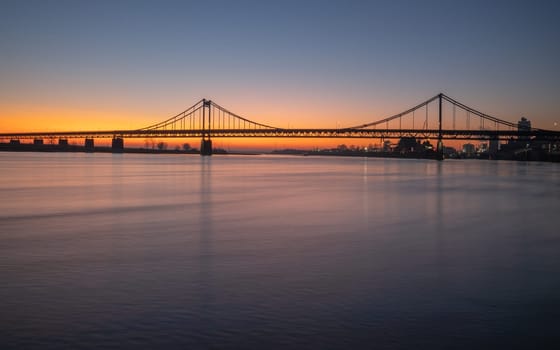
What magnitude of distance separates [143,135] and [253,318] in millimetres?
105088

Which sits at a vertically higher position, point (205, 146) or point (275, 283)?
point (205, 146)

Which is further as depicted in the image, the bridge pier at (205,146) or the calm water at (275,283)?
the bridge pier at (205,146)

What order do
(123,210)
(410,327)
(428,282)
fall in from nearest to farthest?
(410,327) → (428,282) → (123,210)

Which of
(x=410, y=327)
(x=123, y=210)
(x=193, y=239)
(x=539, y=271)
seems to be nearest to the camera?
(x=410, y=327)

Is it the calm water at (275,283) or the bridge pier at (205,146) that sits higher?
the bridge pier at (205,146)

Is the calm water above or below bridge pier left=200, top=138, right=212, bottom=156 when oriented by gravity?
below

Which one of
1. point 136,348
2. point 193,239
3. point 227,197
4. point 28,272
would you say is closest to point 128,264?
point 28,272

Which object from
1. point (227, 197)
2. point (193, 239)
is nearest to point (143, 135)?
point (227, 197)

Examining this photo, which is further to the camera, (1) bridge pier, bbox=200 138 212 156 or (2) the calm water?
(1) bridge pier, bbox=200 138 212 156

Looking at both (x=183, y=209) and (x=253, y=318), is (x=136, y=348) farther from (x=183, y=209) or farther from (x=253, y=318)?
(x=183, y=209)

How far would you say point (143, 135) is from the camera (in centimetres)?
10675

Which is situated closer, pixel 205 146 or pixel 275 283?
pixel 275 283

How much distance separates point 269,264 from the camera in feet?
27.0

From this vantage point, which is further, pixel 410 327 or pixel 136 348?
pixel 410 327
